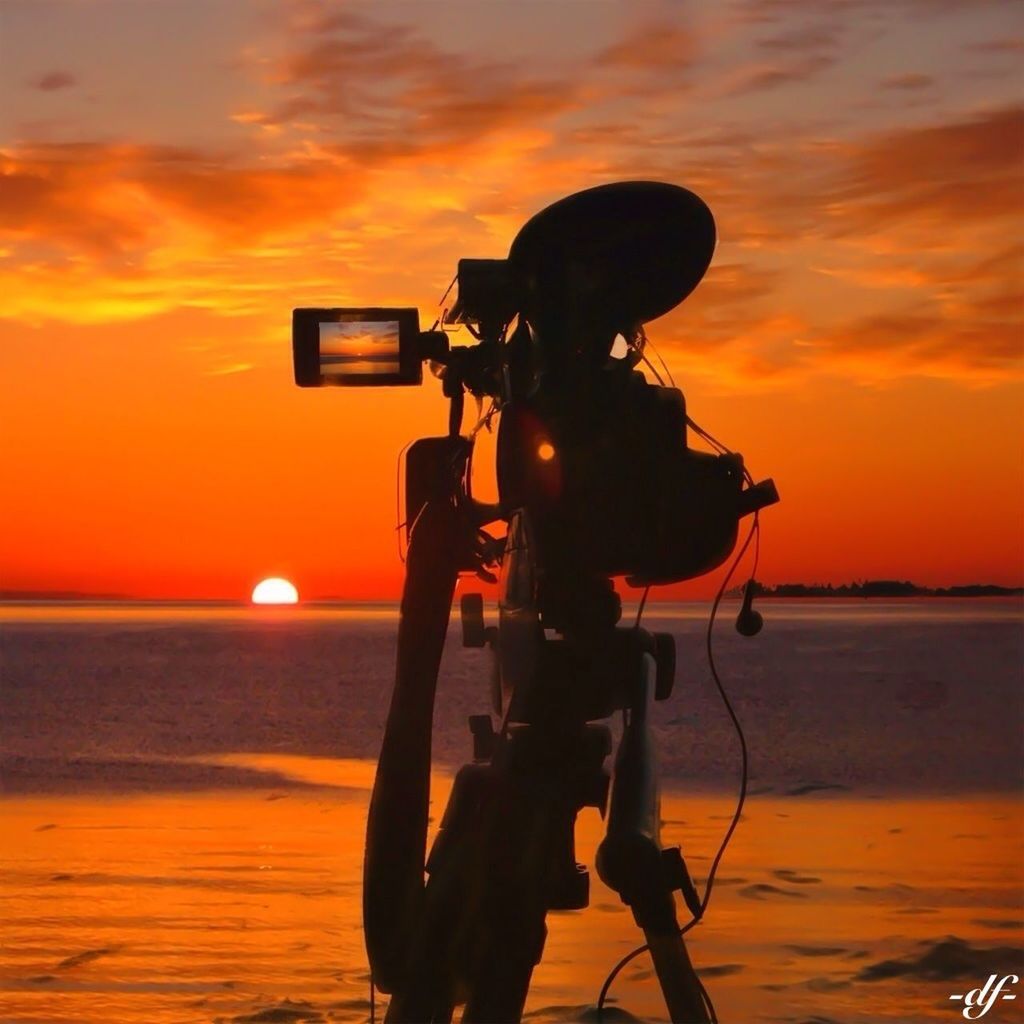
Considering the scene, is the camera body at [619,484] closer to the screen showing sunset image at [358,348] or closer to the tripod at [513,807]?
Answer: the tripod at [513,807]

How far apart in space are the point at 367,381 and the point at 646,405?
0.71 m

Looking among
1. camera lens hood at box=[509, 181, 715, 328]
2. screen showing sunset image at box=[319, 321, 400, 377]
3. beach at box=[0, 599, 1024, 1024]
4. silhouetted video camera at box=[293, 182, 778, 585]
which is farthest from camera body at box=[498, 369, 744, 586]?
beach at box=[0, 599, 1024, 1024]

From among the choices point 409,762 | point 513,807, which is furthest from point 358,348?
point 513,807

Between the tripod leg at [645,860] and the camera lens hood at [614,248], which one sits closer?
the tripod leg at [645,860]

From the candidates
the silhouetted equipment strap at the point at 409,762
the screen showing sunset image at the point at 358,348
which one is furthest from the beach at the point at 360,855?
the screen showing sunset image at the point at 358,348

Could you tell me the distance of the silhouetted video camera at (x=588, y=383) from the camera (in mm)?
3168

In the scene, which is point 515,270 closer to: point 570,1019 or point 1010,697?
point 570,1019

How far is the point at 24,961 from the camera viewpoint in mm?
5781

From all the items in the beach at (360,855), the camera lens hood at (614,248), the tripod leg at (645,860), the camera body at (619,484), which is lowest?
the beach at (360,855)

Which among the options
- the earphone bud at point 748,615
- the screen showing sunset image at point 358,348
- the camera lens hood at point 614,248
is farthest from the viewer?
the screen showing sunset image at point 358,348

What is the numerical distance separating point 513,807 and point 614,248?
1.10m

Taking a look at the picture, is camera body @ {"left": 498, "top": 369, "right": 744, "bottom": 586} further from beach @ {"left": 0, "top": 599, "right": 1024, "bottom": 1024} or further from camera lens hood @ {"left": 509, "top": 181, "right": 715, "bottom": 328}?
beach @ {"left": 0, "top": 599, "right": 1024, "bottom": 1024}

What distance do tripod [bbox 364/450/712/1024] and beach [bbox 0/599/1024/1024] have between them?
1932 millimetres

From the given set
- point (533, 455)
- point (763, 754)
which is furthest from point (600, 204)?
point (763, 754)
